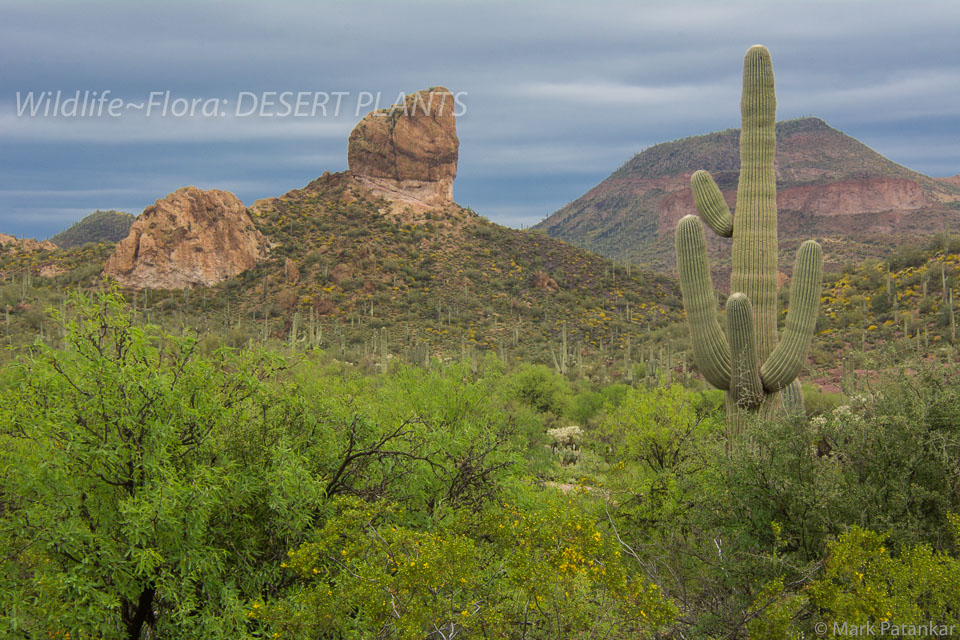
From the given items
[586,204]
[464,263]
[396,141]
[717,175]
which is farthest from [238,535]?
[586,204]

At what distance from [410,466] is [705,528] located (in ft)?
11.7

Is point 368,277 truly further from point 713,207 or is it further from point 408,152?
point 713,207

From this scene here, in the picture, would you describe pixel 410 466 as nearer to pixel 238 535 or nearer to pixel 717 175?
pixel 238 535

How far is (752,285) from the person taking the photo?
13.0 meters

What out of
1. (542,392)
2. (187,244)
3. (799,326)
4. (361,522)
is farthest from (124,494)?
(187,244)

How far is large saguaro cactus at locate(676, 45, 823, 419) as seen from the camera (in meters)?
12.2

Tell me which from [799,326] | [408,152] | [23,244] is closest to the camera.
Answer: [799,326]

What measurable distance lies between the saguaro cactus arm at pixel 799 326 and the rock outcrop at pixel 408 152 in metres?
66.4

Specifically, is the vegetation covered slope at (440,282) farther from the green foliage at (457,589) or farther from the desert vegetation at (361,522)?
the green foliage at (457,589)

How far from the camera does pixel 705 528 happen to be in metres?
8.32

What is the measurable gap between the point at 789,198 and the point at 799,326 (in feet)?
358

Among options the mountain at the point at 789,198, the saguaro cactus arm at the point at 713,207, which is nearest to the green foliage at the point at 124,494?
the saguaro cactus arm at the point at 713,207

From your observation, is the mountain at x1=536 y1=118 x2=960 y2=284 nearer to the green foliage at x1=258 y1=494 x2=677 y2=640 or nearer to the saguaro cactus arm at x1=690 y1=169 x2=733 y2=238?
the saguaro cactus arm at x1=690 y1=169 x2=733 y2=238

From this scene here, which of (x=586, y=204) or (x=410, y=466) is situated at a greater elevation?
(x=586, y=204)
